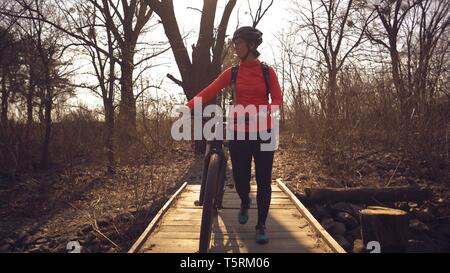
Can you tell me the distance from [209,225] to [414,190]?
16.6 ft

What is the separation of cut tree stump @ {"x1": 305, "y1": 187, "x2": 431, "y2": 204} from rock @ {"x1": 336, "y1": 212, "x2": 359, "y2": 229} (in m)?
0.46

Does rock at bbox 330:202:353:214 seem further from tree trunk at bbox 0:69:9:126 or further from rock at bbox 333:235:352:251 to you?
tree trunk at bbox 0:69:9:126

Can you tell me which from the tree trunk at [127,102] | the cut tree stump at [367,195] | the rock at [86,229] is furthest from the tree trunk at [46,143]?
the cut tree stump at [367,195]

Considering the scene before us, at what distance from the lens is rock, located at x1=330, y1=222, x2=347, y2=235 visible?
245 inches

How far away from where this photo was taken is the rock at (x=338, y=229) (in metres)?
6.22

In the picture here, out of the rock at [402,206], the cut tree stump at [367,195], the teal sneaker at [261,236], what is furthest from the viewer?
the rock at [402,206]

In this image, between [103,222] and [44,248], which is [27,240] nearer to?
[44,248]

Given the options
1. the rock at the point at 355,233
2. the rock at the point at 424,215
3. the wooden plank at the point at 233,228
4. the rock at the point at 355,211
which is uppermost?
the wooden plank at the point at 233,228

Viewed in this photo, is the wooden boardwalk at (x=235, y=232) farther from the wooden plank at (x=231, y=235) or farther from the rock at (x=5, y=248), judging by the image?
the rock at (x=5, y=248)

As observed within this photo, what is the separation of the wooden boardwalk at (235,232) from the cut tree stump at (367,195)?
4.58 ft

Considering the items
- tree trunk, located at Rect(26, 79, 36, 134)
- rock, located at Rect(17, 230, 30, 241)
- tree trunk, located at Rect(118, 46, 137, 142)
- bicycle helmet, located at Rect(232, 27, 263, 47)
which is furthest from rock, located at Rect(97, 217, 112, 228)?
tree trunk, located at Rect(26, 79, 36, 134)

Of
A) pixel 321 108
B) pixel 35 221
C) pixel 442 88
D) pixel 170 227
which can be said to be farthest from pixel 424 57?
pixel 35 221

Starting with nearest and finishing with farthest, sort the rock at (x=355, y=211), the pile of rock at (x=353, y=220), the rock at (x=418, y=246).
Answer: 1. the rock at (x=418, y=246)
2. the pile of rock at (x=353, y=220)
3. the rock at (x=355, y=211)
